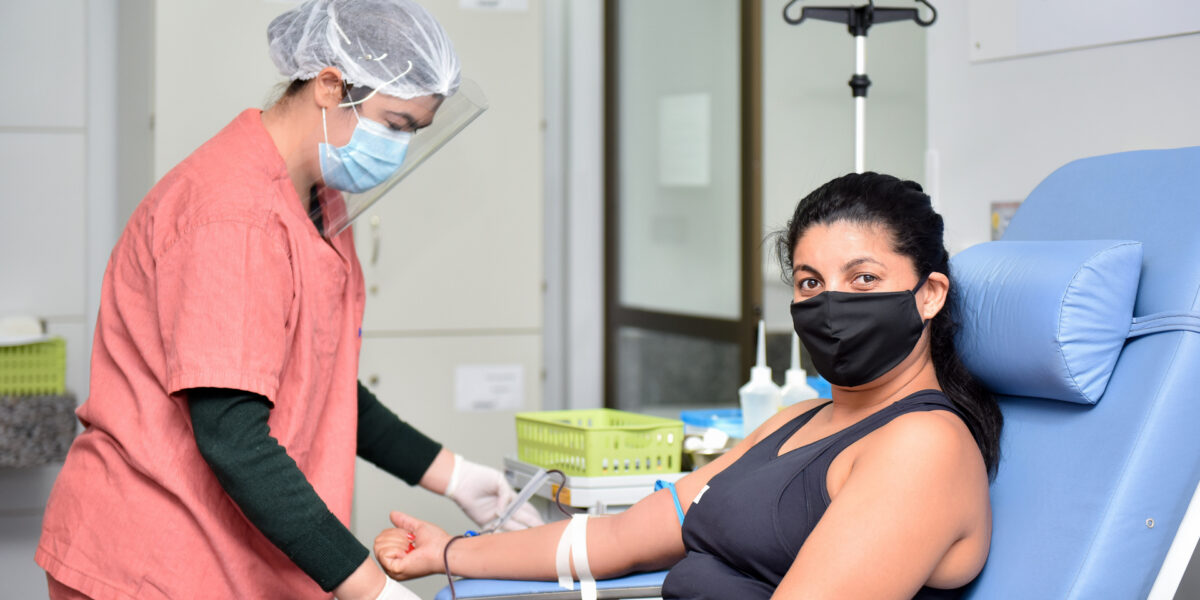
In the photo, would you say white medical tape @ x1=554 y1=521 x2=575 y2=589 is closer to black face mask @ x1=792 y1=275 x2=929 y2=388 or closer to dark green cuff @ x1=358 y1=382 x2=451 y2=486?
dark green cuff @ x1=358 y1=382 x2=451 y2=486

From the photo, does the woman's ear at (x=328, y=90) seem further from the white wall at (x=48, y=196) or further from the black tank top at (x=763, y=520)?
the white wall at (x=48, y=196)

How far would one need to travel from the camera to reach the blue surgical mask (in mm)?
1376

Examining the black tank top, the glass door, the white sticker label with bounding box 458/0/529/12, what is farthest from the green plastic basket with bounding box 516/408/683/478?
the white sticker label with bounding box 458/0/529/12

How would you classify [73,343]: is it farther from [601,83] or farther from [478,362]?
[601,83]

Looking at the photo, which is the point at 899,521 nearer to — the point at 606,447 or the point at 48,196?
the point at 606,447

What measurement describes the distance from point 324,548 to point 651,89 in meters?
2.17

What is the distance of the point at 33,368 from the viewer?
8.43 ft

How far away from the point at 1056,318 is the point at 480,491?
3.30ft

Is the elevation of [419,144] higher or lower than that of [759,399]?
higher

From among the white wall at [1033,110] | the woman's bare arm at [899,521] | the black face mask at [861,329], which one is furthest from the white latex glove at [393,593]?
the white wall at [1033,110]

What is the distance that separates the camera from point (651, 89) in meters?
3.12

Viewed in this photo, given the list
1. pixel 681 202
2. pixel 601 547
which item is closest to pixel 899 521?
pixel 601 547

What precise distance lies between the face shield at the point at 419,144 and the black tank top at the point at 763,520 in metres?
0.63

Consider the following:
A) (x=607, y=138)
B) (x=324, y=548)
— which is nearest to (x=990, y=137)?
(x=324, y=548)
